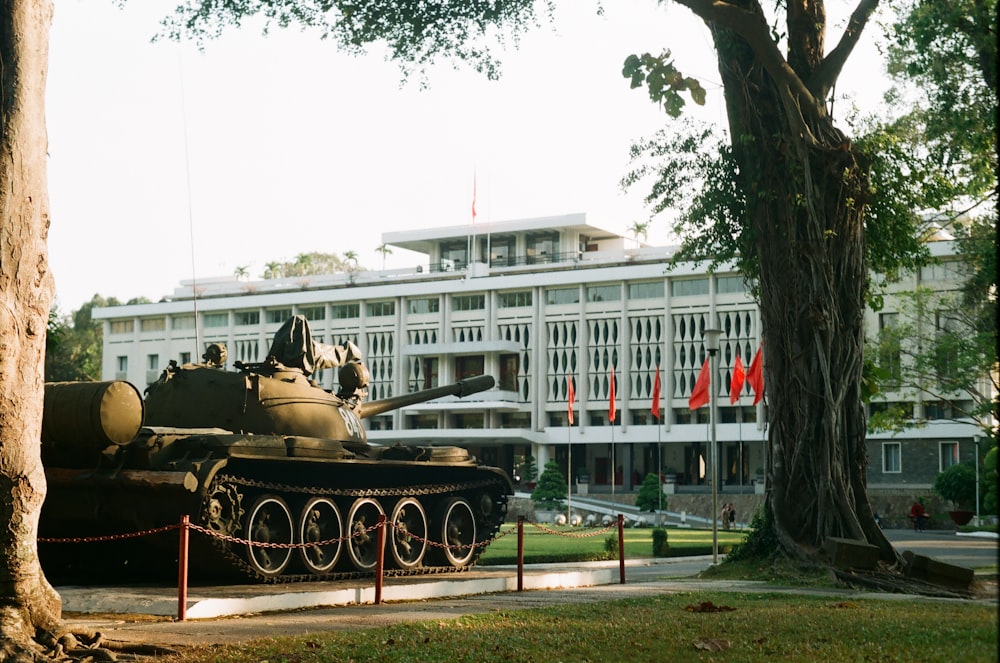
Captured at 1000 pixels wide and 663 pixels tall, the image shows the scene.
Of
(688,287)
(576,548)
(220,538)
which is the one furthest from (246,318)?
(220,538)

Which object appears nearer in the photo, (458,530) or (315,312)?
(458,530)

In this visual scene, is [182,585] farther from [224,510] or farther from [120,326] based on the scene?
[120,326]

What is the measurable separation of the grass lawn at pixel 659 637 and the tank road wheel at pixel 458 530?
5.13 metres

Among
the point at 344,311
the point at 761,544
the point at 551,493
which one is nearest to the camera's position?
the point at 761,544

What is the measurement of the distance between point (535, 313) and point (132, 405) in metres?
63.4

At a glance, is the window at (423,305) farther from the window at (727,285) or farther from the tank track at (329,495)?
the tank track at (329,495)

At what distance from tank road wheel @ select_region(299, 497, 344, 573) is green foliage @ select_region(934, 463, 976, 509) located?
127 ft

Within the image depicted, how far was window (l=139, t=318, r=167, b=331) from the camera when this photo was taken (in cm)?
9081

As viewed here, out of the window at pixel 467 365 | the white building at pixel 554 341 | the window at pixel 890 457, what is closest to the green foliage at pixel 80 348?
the white building at pixel 554 341

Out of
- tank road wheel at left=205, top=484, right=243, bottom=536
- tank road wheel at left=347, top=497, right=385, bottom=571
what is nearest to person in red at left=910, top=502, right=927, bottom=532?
tank road wheel at left=347, top=497, right=385, bottom=571

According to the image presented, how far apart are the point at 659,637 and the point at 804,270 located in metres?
8.25

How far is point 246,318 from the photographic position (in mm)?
86500

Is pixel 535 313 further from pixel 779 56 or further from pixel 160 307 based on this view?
pixel 779 56

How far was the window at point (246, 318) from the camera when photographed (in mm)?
85875
